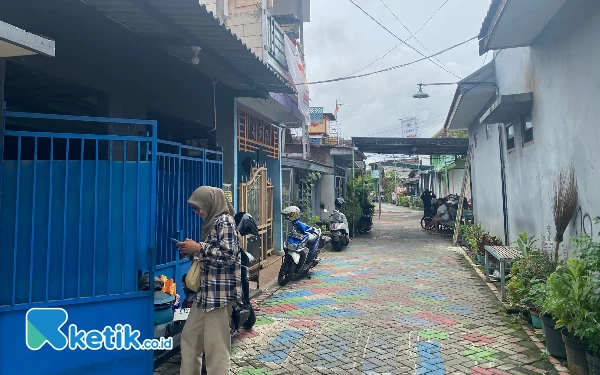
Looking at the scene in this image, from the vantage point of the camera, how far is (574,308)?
138 inches

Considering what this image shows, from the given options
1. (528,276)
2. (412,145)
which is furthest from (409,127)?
(528,276)

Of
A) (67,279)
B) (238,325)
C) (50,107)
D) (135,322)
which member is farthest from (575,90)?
(50,107)

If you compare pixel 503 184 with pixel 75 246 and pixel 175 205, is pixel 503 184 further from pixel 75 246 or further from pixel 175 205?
pixel 75 246

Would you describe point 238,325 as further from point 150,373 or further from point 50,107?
point 50,107

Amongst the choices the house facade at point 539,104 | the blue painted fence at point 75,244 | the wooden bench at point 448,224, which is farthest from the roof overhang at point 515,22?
the wooden bench at point 448,224

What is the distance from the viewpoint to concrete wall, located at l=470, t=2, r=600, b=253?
14.8ft

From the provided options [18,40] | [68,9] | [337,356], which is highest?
[68,9]

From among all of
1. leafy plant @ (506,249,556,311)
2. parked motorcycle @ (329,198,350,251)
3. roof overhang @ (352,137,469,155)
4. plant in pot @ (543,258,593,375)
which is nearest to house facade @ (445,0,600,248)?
leafy plant @ (506,249,556,311)

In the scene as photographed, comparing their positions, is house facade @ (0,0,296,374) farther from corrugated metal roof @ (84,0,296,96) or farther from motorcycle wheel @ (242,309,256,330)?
motorcycle wheel @ (242,309,256,330)

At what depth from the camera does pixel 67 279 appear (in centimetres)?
320

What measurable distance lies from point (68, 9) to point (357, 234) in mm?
12986

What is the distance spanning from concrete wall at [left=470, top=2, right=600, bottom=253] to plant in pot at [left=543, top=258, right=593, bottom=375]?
1.20 metres

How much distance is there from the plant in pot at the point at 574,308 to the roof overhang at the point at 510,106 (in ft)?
11.4

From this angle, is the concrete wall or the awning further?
the awning
